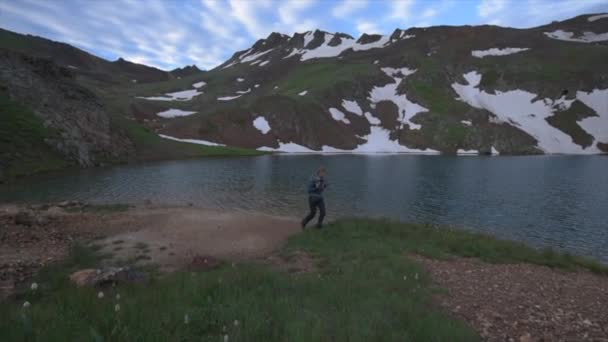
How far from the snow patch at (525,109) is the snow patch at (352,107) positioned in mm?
44227

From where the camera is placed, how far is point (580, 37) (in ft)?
599

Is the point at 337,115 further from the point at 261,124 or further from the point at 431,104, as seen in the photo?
the point at 431,104

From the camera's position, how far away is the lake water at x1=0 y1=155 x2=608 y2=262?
859 inches

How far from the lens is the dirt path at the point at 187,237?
12.3m

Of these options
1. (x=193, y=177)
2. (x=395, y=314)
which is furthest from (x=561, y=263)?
(x=193, y=177)

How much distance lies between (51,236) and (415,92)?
138 m

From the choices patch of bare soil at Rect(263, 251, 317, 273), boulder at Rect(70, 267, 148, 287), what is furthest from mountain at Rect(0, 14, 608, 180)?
patch of bare soil at Rect(263, 251, 317, 273)

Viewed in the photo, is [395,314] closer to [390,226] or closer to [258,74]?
[390,226]

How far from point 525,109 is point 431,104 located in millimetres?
39813

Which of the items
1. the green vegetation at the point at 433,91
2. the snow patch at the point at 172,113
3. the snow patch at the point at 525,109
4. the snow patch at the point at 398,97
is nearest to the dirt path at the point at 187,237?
the snow patch at the point at 172,113

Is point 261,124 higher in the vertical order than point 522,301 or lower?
higher

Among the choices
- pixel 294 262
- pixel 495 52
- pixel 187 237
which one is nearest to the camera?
pixel 294 262

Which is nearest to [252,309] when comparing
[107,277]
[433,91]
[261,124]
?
[107,277]

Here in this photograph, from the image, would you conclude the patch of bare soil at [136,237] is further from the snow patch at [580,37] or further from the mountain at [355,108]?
the snow patch at [580,37]
